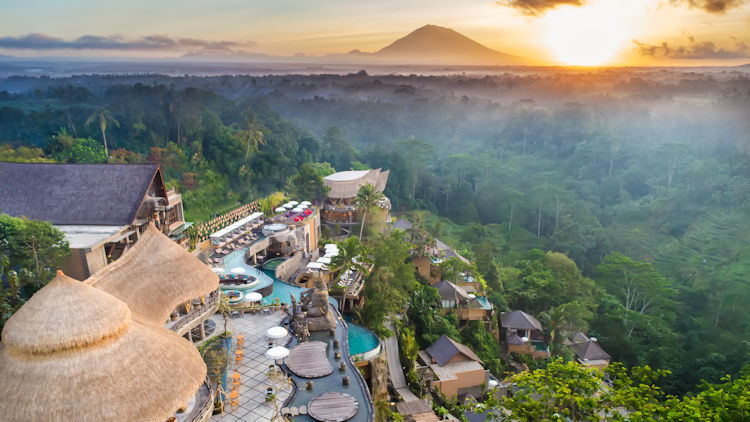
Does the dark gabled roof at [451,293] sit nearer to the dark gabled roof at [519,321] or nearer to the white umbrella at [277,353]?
the dark gabled roof at [519,321]

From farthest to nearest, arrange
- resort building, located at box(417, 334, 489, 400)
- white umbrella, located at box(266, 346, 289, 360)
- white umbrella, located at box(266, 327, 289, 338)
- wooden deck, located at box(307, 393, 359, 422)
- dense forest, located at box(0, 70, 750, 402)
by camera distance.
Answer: dense forest, located at box(0, 70, 750, 402) < resort building, located at box(417, 334, 489, 400) < white umbrella, located at box(266, 327, 289, 338) < white umbrella, located at box(266, 346, 289, 360) < wooden deck, located at box(307, 393, 359, 422)

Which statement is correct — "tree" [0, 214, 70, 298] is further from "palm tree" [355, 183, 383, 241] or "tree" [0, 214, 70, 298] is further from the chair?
"palm tree" [355, 183, 383, 241]

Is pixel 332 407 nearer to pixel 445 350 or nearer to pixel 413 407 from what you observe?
pixel 413 407

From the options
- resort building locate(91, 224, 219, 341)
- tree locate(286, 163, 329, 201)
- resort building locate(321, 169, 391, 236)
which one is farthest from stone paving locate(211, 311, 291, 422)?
tree locate(286, 163, 329, 201)

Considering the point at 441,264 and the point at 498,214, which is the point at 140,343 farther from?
the point at 498,214

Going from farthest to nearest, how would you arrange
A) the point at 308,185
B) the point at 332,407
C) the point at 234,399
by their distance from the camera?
the point at 308,185 < the point at 234,399 < the point at 332,407

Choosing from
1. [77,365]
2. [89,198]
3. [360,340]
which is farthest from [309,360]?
[89,198]

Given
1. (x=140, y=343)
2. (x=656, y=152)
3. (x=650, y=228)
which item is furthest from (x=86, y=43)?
(x=656, y=152)
